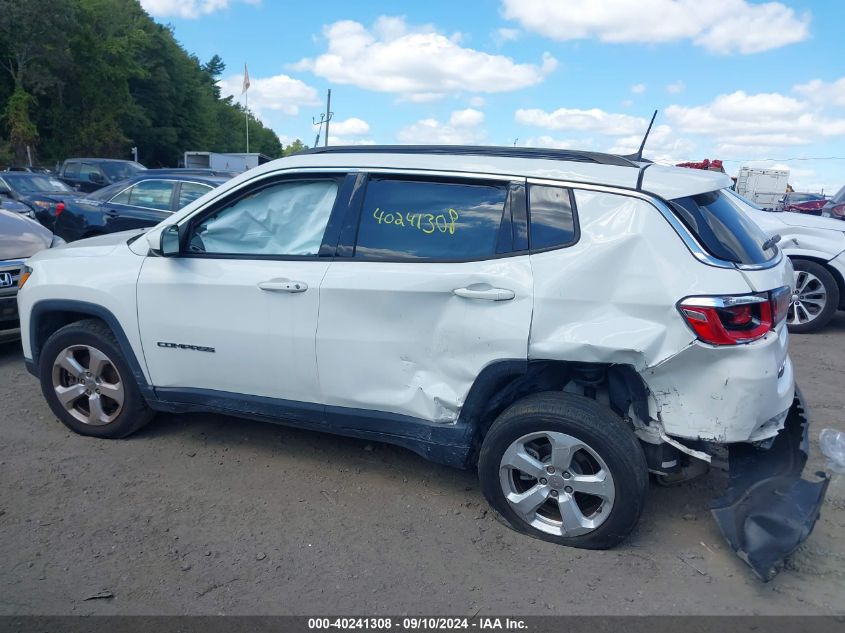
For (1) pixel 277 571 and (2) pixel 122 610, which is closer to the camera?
(2) pixel 122 610

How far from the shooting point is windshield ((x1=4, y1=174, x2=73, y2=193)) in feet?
52.5

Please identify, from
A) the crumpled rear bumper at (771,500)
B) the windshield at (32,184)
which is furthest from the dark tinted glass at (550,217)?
the windshield at (32,184)

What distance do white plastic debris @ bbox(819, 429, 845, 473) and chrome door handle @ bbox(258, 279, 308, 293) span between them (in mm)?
3356

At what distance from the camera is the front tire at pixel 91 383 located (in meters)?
4.40

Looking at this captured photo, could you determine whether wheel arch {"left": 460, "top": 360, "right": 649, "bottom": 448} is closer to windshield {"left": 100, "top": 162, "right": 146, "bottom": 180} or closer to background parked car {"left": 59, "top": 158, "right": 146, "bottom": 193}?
background parked car {"left": 59, "top": 158, "right": 146, "bottom": 193}

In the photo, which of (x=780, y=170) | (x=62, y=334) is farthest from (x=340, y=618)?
(x=780, y=170)

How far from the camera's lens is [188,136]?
70.9 metres

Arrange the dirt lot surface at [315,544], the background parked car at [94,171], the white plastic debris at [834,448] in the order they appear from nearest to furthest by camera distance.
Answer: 1. the dirt lot surface at [315,544]
2. the white plastic debris at [834,448]
3. the background parked car at [94,171]

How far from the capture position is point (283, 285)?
380 centimetres

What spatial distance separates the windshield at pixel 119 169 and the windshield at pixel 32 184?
519 cm

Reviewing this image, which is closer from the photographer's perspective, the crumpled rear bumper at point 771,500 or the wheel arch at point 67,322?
the crumpled rear bumper at point 771,500

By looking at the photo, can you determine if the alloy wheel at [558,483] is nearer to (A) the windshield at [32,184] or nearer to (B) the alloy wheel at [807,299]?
(B) the alloy wheel at [807,299]

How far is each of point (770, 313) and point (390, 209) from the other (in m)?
1.92

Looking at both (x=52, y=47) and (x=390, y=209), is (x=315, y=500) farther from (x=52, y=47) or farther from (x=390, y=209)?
(x=52, y=47)
